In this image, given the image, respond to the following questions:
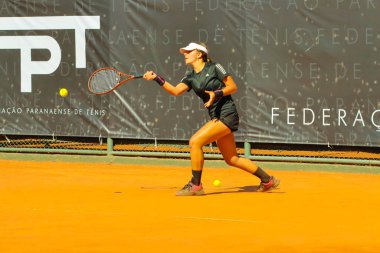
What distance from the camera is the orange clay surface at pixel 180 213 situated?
307 inches

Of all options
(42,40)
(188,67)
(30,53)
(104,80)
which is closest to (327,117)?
(188,67)

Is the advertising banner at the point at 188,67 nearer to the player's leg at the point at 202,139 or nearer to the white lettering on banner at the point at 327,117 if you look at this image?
the white lettering on banner at the point at 327,117

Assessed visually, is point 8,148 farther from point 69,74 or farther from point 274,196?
point 274,196

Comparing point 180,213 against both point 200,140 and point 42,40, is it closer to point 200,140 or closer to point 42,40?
point 200,140

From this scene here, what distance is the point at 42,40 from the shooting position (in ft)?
48.9

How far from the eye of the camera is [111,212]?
9.60 meters

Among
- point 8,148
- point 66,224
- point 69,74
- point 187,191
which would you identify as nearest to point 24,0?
point 69,74

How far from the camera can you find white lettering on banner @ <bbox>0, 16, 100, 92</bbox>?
14695mm

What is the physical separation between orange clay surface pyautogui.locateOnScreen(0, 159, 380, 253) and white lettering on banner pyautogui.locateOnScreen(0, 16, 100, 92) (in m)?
1.79

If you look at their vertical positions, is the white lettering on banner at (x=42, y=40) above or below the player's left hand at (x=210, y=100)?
above

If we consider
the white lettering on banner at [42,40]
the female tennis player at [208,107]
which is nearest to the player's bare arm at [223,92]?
the female tennis player at [208,107]

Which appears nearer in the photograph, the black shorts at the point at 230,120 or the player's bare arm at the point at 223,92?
the player's bare arm at the point at 223,92

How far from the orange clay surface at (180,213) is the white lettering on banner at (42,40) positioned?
1787 millimetres

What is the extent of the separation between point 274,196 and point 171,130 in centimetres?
360
